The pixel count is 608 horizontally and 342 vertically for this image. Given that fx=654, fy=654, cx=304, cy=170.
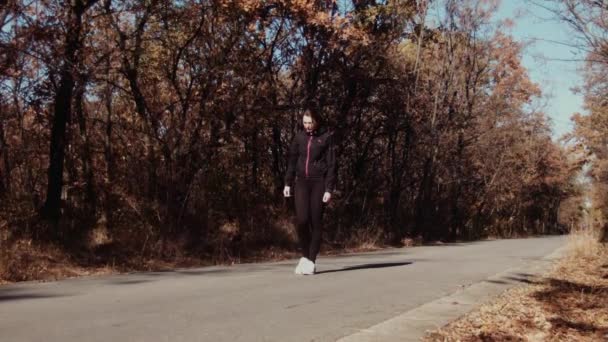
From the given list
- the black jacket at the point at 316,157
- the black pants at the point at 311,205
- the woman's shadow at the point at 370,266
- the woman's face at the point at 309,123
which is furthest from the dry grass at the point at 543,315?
the woman's face at the point at 309,123

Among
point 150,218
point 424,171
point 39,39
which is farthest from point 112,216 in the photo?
point 424,171

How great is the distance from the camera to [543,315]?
5605 millimetres

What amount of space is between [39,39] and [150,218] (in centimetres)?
387

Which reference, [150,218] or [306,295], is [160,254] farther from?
[306,295]

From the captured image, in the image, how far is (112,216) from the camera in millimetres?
12953

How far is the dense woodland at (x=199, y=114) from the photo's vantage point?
1098 centimetres

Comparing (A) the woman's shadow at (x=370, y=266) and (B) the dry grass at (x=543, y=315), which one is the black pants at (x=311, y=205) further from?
(B) the dry grass at (x=543, y=315)

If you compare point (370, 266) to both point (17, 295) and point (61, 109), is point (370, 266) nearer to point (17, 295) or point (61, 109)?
point (17, 295)

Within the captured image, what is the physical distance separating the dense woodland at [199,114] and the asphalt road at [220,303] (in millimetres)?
2980

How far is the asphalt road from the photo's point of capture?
4.69 meters

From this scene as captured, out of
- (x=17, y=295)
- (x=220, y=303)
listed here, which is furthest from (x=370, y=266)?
(x=17, y=295)

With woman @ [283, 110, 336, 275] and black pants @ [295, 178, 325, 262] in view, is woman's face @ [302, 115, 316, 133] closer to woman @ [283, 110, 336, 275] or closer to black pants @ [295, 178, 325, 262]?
woman @ [283, 110, 336, 275]

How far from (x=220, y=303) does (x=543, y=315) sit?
2.83 m

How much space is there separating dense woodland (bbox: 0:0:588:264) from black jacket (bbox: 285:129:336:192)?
3720 millimetres
